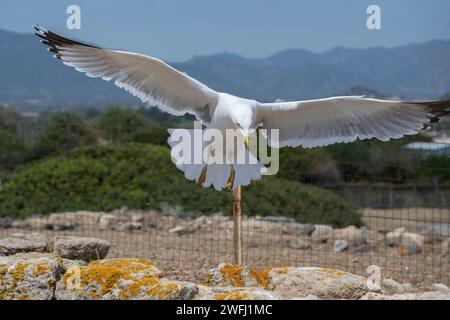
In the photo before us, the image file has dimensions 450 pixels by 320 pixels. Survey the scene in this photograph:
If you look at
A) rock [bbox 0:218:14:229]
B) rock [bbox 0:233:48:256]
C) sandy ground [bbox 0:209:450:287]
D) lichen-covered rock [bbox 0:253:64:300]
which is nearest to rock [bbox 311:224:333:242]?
sandy ground [bbox 0:209:450:287]

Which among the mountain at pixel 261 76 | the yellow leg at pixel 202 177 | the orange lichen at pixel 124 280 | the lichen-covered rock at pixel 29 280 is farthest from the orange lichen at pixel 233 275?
the mountain at pixel 261 76

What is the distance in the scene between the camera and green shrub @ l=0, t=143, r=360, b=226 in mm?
11383

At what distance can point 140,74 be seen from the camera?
6.70m

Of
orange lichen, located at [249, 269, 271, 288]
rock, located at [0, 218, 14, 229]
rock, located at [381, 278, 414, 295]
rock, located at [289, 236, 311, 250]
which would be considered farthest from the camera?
rock, located at [0, 218, 14, 229]

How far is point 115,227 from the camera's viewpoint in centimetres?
998

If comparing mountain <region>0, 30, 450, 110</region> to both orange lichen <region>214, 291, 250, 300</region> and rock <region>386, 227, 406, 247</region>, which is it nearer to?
rock <region>386, 227, 406, 247</region>

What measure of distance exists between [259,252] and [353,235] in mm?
1601

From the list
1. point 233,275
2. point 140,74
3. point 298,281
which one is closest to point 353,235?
point 140,74

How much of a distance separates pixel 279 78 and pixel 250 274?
311ft

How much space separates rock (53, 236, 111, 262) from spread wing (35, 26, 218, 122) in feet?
4.47

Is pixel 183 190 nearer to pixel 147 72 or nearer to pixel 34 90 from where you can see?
pixel 147 72

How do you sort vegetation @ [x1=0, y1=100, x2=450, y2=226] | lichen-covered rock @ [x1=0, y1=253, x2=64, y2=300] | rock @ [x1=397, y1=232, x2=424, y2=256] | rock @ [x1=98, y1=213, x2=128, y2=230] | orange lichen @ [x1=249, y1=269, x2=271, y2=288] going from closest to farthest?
lichen-covered rock @ [x1=0, y1=253, x2=64, y2=300], orange lichen @ [x1=249, y1=269, x2=271, y2=288], rock @ [x1=397, y1=232, x2=424, y2=256], rock @ [x1=98, y1=213, x2=128, y2=230], vegetation @ [x1=0, y1=100, x2=450, y2=226]

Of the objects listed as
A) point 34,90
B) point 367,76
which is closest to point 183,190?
point 34,90

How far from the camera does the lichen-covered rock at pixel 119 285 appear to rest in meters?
4.49
